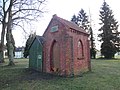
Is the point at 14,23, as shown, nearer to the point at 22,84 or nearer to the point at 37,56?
the point at 37,56

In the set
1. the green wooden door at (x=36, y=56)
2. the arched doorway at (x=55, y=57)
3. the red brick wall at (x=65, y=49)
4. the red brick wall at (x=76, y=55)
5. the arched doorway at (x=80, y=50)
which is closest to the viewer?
the red brick wall at (x=65, y=49)

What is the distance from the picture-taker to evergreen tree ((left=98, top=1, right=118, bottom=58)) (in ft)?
155

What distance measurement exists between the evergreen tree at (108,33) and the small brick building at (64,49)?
28274mm

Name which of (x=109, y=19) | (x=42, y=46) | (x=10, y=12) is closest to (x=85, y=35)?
(x=42, y=46)

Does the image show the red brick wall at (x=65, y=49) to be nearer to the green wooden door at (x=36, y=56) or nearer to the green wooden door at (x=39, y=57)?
the green wooden door at (x=39, y=57)

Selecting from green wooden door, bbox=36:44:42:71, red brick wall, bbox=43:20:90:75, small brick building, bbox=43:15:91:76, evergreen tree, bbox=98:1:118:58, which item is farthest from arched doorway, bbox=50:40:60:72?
evergreen tree, bbox=98:1:118:58

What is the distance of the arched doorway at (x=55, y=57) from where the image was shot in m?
17.5

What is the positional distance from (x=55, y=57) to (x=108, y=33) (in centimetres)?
3241

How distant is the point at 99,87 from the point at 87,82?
1.50m

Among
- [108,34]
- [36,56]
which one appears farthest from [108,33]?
[36,56]

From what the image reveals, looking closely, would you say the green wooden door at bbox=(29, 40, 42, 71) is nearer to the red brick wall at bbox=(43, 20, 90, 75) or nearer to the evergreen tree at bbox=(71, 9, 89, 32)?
the red brick wall at bbox=(43, 20, 90, 75)

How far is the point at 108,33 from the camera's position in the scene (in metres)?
47.9

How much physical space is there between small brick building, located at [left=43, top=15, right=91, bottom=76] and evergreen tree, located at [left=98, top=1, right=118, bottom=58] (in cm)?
2827

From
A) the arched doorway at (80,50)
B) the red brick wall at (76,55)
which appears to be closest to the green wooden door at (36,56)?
the arched doorway at (80,50)
